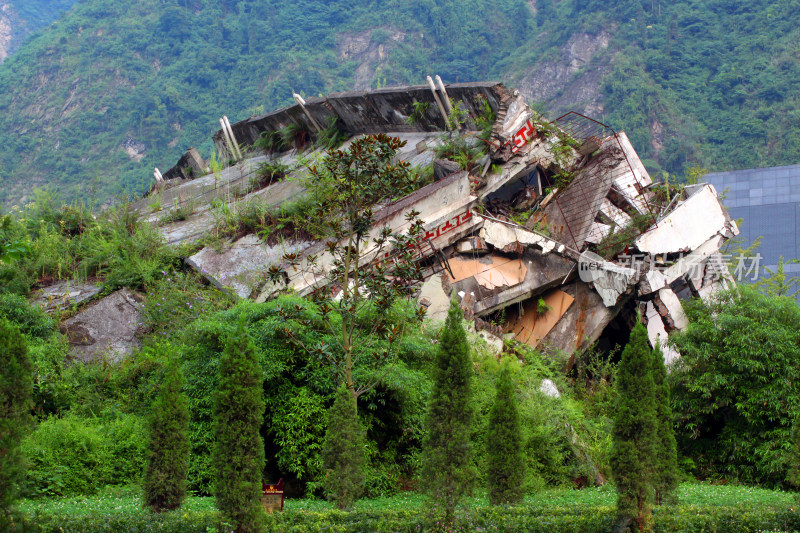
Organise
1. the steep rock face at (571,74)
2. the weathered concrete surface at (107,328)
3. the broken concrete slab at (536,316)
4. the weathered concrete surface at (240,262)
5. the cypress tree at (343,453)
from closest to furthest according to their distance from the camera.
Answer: the cypress tree at (343,453)
the weathered concrete surface at (107,328)
the weathered concrete surface at (240,262)
the broken concrete slab at (536,316)
the steep rock face at (571,74)

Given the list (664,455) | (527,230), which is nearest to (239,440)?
(664,455)

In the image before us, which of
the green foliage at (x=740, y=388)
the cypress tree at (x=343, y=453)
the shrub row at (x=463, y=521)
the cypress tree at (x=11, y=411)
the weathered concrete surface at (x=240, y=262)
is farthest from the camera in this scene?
the weathered concrete surface at (x=240, y=262)

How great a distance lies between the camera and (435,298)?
14594 millimetres

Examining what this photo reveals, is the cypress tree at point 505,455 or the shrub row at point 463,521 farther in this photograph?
the cypress tree at point 505,455

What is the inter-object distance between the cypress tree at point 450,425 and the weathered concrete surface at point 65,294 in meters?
7.91

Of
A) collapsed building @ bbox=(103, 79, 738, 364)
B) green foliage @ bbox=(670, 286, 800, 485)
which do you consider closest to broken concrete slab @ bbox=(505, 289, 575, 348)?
collapsed building @ bbox=(103, 79, 738, 364)

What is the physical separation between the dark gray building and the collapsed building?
26.4 metres

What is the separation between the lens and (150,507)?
792cm

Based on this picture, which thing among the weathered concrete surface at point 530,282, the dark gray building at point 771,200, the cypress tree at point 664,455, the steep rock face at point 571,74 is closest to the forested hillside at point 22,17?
the steep rock face at point 571,74

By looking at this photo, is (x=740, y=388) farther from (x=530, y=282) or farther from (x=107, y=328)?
(x=107, y=328)

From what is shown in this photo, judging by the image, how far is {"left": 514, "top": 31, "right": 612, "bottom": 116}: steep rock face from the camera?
161ft

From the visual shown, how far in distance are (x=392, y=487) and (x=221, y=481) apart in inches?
143

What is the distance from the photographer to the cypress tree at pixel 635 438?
26.3ft

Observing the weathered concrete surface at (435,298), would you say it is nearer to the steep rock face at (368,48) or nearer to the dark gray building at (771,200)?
the dark gray building at (771,200)
